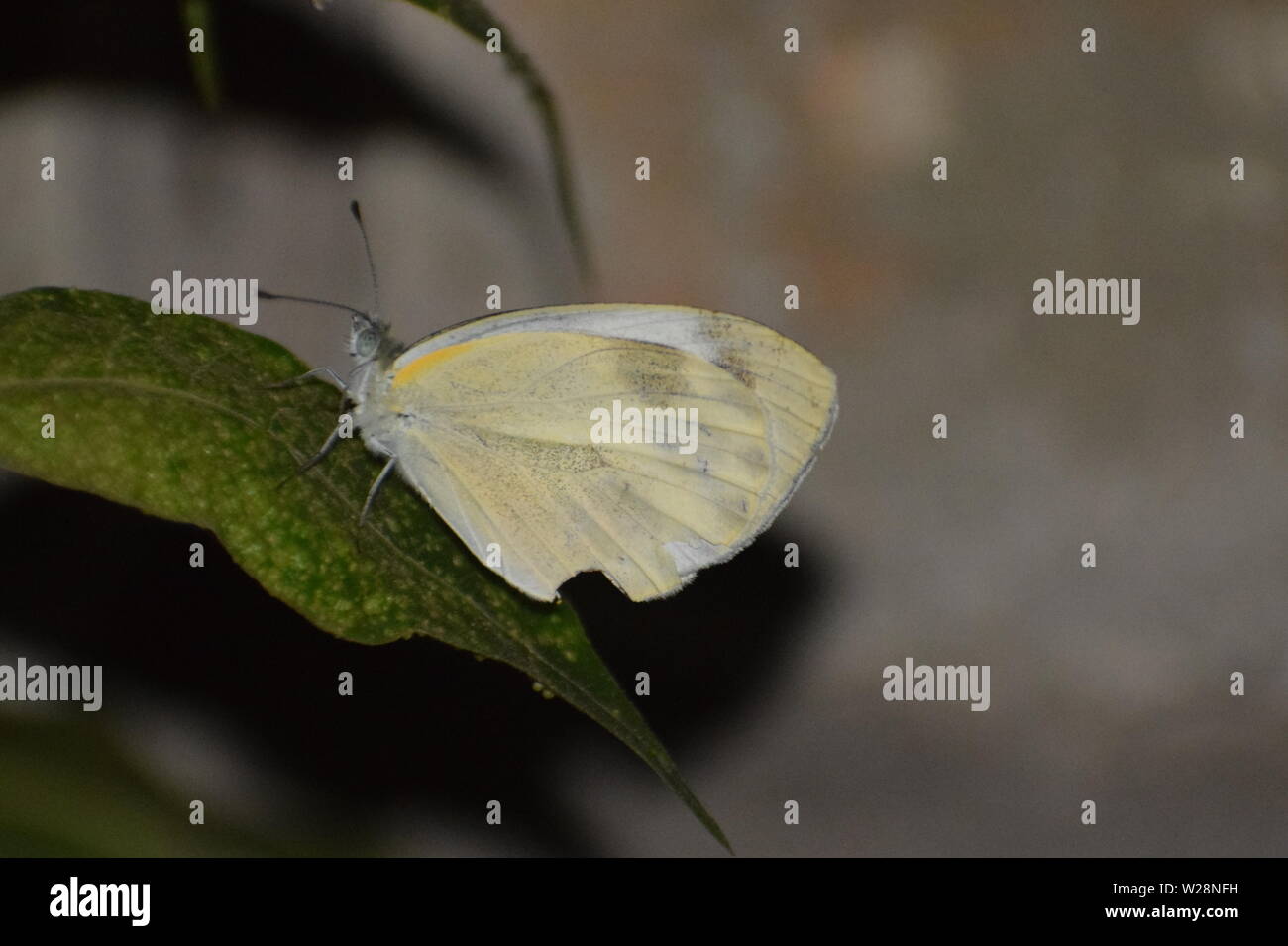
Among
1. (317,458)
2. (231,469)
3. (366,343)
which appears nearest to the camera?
Answer: (231,469)

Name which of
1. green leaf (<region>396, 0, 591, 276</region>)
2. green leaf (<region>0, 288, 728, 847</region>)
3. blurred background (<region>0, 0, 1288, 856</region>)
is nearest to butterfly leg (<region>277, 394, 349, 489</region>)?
green leaf (<region>0, 288, 728, 847</region>)

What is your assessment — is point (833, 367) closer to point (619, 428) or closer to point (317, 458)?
point (619, 428)

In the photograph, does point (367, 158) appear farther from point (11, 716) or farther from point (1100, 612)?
point (1100, 612)

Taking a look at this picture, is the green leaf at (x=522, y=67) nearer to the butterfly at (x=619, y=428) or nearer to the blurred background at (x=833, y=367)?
the butterfly at (x=619, y=428)

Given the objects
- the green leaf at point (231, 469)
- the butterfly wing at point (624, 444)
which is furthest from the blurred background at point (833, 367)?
the green leaf at point (231, 469)

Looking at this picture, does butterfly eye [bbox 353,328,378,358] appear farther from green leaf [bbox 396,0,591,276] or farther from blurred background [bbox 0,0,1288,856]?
blurred background [bbox 0,0,1288,856]

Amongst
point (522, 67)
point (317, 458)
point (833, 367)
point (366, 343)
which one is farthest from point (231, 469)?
point (833, 367)

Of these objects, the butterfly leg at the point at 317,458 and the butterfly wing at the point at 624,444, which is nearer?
the butterfly leg at the point at 317,458

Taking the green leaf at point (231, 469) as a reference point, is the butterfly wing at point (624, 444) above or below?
above
